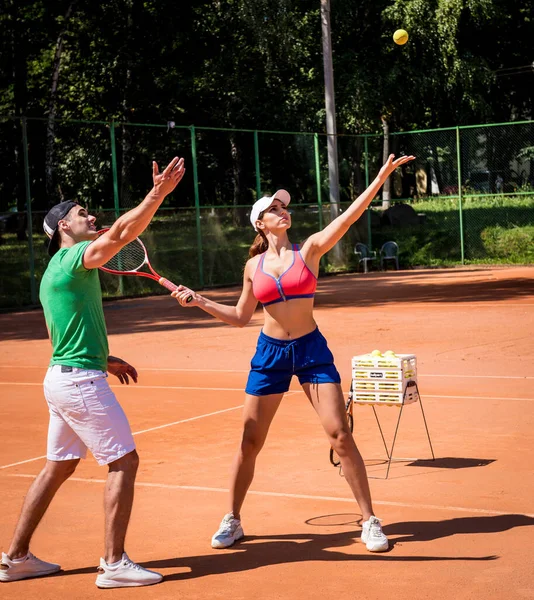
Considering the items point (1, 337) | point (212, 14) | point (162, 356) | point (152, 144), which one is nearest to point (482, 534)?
point (162, 356)

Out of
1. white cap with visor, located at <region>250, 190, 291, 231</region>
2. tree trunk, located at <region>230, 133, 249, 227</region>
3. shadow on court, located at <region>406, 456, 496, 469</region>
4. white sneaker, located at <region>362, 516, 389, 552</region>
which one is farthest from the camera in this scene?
tree trunk, located at <region>230, 133, 249, 227</region>

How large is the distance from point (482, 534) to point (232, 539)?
4.30 feet

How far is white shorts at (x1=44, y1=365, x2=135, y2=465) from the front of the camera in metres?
4.86

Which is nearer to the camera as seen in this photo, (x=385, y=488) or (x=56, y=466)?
(x=56, y=466)

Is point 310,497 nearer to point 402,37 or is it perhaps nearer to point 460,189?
point 402,37

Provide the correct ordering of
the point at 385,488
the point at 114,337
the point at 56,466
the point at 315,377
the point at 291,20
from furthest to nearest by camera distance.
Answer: the point at 291,20
the point at 114,337
the point at 385,488
the point at 315,377
the point at 56,466

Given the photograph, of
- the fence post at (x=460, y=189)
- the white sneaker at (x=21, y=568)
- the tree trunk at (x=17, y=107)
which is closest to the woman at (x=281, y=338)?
the white sneaker at (x=21, y=568)

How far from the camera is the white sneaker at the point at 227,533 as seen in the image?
5.45 m

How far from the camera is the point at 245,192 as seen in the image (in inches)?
1281

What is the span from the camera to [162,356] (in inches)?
547

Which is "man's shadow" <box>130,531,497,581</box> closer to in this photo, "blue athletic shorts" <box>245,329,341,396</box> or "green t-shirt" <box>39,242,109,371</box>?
"blue athletic shorts" <box>245,329,341,396</box>

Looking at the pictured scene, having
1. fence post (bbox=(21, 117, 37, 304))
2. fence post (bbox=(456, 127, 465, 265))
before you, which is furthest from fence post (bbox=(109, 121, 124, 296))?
fence post (bbox=(456, 127, 465, 265))

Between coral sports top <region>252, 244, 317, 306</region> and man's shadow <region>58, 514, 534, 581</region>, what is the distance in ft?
4.19

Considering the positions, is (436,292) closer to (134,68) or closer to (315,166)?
(315,166)
